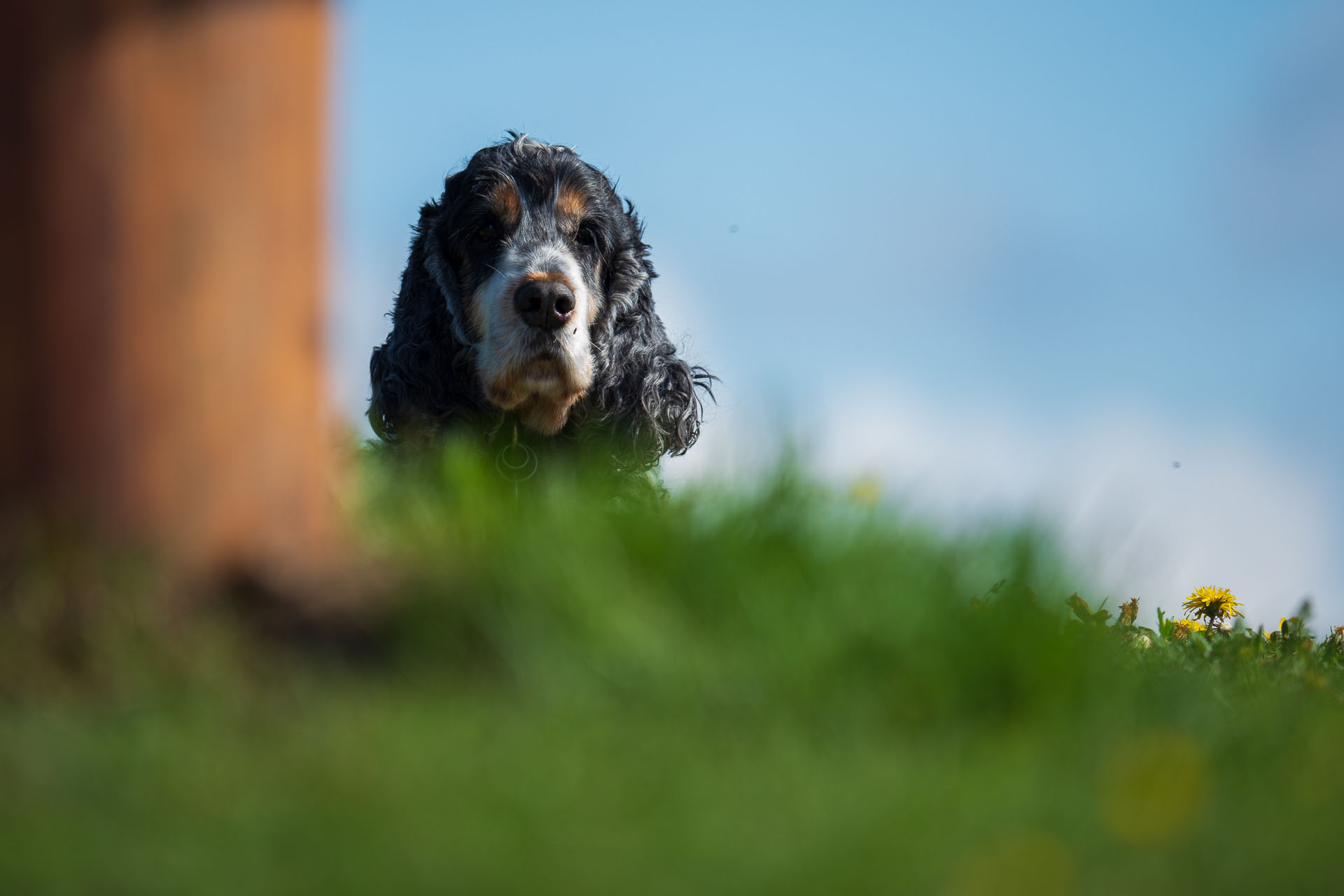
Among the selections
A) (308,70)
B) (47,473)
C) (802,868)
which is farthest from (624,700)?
(308,70)

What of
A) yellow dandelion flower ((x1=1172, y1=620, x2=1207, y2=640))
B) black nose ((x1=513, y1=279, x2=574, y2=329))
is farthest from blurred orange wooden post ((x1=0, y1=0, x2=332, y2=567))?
yellow dandelion flower ((x1=1172, y1=620, x2=1207, y2=640))

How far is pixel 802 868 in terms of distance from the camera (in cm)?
205

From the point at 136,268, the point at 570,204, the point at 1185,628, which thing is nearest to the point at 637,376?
the point at 570,204

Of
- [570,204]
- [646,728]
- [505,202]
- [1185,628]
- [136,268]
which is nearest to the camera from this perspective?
[646,728]

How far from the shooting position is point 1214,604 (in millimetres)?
5672

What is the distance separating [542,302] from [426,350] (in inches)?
50.0

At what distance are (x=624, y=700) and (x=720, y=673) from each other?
22 centimetres

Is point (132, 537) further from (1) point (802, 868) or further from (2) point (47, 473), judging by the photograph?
(1) point (802, 868)

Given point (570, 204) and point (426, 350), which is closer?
point (570, 204)

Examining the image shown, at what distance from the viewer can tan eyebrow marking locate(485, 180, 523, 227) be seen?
245 inches

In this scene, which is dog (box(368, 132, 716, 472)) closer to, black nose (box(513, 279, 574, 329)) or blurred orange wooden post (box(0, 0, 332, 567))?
black nose (box(513, 279, 574, 329))

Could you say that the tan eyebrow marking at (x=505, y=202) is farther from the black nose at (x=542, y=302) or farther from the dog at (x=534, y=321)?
the black nose at (x=542, y=302)

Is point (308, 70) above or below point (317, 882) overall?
above

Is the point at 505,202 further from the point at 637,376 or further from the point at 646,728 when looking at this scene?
the point at 646,728
